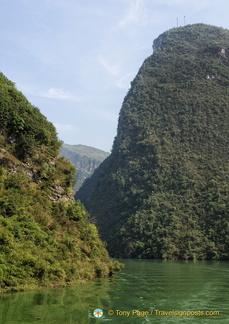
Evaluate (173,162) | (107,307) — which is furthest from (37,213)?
(173,162)

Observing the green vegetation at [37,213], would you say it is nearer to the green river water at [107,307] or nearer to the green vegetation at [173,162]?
the green river water at [107,307]

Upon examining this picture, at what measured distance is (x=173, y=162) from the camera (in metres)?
107

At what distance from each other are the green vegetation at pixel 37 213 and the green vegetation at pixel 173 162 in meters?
58.5

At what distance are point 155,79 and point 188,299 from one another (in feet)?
459

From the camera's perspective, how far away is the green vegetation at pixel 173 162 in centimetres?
8381

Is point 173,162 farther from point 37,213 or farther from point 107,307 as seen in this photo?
point 107,307

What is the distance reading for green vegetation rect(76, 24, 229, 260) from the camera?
83.8 m

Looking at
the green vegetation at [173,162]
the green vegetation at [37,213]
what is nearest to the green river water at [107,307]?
the green vegetation at [37,213]

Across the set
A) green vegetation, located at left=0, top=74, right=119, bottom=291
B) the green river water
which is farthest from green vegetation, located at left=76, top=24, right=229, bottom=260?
the green river water

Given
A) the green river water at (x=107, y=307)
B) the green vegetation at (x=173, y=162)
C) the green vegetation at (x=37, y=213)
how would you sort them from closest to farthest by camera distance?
1. the green river water at (x=107, y=307)
2. the green vegetation at (x=37, y=213)
3. the green vegetation at (x=173, y=162)

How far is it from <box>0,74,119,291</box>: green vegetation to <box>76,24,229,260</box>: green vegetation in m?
58.5

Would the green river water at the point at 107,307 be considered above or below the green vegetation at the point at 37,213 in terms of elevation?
below

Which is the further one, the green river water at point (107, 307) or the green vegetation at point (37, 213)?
the green vegetation at point (37, 213)

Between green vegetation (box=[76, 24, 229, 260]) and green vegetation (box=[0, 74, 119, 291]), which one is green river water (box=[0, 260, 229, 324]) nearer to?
green vegetation (box=[0, 74, 119, 291])
